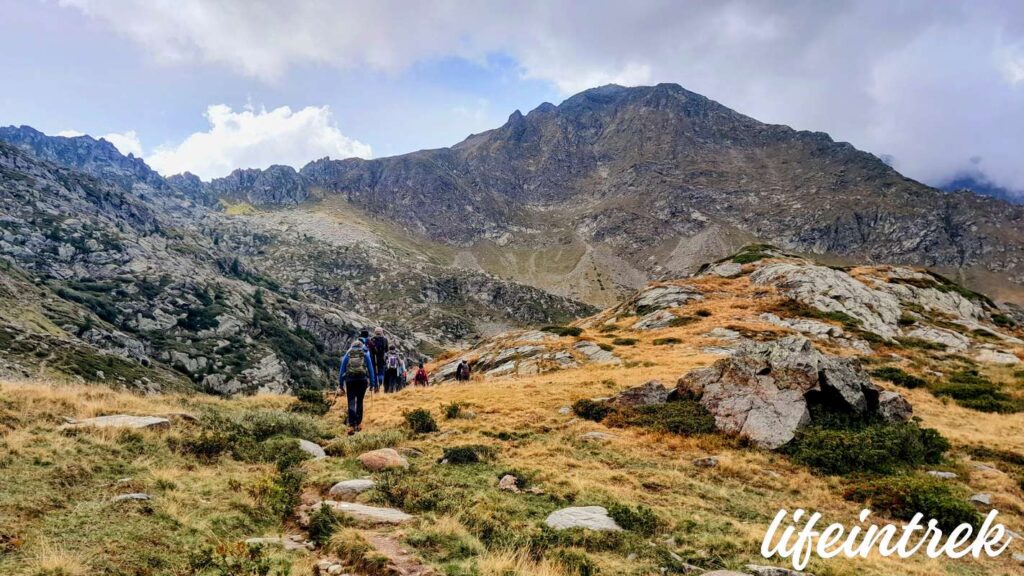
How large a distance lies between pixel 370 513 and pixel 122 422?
8242 mm

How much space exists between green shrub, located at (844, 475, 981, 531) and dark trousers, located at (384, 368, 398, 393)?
23.0 m

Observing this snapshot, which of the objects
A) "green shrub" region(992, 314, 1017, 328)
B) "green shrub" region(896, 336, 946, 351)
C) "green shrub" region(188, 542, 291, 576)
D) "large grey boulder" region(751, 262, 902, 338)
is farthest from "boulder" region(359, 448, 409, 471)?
→ "green shrub" region(992, 314, 1017, 328)

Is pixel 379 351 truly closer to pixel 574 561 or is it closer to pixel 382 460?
pixel 382 460

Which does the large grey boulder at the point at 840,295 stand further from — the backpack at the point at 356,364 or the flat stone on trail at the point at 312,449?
the flat stone on trail at the point at 312,449

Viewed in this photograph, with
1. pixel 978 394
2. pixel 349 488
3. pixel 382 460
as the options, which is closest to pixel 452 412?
pixel 382 460

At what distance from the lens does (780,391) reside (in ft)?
61.2

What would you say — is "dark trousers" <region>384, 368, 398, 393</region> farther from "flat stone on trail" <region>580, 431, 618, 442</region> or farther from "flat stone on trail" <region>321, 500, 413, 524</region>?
"flat stone on trail" <region>321, 500, 413, 524</region>

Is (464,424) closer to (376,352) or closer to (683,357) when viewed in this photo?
(376,352)

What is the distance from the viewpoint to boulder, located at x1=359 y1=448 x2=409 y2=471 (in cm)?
1281

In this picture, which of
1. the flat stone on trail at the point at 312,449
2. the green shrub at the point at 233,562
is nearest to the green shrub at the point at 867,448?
the flat stone on trail at the point at 312,449

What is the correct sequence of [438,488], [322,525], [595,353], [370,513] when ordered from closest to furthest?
[322,525] → [370,513] → [438,488] → [595,353]

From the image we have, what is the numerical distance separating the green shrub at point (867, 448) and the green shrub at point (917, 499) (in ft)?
3.64

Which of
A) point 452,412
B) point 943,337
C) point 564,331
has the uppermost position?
point 943,337

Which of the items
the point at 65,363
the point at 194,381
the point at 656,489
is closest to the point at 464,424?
the point at 656,489
